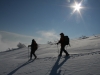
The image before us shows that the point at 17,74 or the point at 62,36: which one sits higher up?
the point at 62,36

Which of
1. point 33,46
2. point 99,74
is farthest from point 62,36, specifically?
point 99,74

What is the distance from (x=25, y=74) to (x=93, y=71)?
3458 millimetres

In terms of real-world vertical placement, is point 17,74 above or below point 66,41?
below

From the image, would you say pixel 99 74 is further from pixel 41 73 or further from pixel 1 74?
pixel 1 74

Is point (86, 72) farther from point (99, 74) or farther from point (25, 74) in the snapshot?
point (25, 74)

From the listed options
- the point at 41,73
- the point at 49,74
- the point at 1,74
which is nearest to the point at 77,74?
the point at 49,74

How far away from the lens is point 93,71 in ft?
16.1

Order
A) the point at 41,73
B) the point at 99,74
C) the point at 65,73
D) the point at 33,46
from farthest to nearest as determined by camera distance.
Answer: the point at 33,46, the point at 41,73, the point at 65,73, the point at 99,74

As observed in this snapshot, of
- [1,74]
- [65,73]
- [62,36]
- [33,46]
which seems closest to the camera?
[65,73]

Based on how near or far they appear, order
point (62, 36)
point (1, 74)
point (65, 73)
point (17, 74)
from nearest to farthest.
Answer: point (65, 73)
point (17, 74)
point (1, 74)
point (62, 36)

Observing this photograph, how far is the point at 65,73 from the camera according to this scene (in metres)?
5.27

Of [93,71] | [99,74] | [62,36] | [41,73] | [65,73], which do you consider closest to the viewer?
[99,74]

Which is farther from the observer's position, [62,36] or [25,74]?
[62,36]

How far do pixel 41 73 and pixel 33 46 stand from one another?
529 cm
